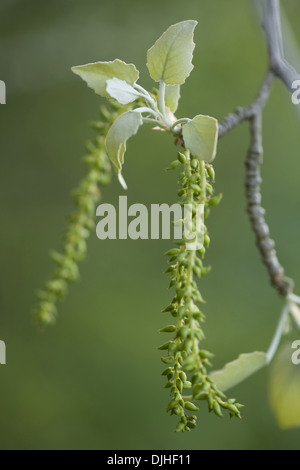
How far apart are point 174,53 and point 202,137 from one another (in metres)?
0.10

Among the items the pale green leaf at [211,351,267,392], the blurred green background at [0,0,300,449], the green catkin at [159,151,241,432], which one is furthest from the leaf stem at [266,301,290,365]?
the blurred green background at [0,0,300,449]

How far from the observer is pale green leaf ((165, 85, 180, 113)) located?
55cm

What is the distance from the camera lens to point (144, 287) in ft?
7.18

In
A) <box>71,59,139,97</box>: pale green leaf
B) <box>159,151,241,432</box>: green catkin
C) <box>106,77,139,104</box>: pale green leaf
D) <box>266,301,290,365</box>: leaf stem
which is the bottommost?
<box>159,151,241,432</box>: green catkin

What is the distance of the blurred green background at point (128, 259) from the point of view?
208 centimetres

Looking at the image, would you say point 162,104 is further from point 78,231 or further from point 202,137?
point 78,231

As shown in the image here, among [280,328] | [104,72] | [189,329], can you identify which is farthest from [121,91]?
[280,328]

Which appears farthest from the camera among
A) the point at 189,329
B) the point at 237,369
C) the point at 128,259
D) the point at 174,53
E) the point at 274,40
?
the point at 128,259

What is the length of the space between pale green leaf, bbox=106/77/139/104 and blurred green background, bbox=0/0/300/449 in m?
1.51

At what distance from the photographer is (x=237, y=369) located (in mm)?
626

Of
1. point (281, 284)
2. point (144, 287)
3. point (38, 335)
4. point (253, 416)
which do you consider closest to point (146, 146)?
point (144, 287)

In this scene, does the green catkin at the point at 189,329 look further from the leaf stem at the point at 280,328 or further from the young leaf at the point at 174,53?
the leaf stem at the point at 280,328

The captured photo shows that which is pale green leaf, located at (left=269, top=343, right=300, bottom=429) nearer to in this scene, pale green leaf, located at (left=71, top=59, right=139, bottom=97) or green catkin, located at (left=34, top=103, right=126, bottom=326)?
green catkin, located at (left=34, top=103, right=126, bottom=326)

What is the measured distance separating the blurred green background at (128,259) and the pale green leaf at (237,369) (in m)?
1.40
